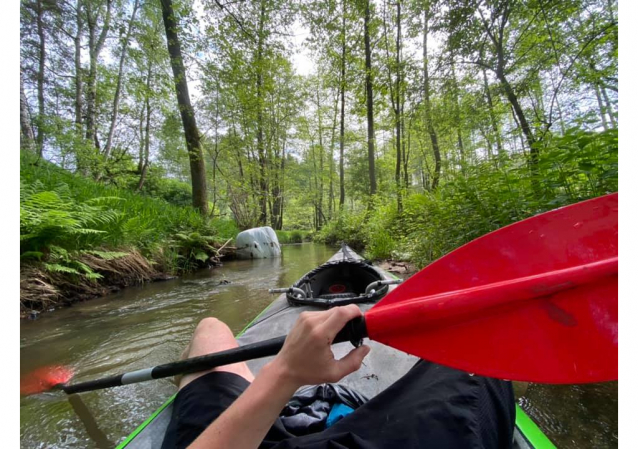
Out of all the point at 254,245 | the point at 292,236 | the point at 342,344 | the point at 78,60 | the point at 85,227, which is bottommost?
the point at 342,344

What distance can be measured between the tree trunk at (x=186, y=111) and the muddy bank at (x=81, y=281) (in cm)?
321

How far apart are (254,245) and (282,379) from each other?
823cm

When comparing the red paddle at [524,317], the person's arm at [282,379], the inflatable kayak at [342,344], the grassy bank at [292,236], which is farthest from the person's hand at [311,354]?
the grassy bank at [292,236]

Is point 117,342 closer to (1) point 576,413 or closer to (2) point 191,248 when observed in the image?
(1) point 576,413

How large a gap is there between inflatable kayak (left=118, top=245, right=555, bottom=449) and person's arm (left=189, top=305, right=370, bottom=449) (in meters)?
0.70

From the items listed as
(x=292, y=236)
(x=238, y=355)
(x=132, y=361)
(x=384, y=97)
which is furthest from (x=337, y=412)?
(x=292, y=236)

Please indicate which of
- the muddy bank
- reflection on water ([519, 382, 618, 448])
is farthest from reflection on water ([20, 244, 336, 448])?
reflection on water ([519, 382, 618, 448])

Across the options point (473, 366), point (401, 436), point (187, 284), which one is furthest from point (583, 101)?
point (187, 284)

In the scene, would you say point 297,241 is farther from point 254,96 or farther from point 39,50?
point 39,50

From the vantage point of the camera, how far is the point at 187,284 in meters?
4.38

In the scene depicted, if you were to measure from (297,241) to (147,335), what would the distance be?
18070 mm

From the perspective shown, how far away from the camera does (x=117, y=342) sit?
2.26m

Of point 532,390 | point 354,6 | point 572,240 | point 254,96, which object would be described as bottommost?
point 532,390

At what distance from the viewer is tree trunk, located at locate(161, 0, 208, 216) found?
20.2 ft
